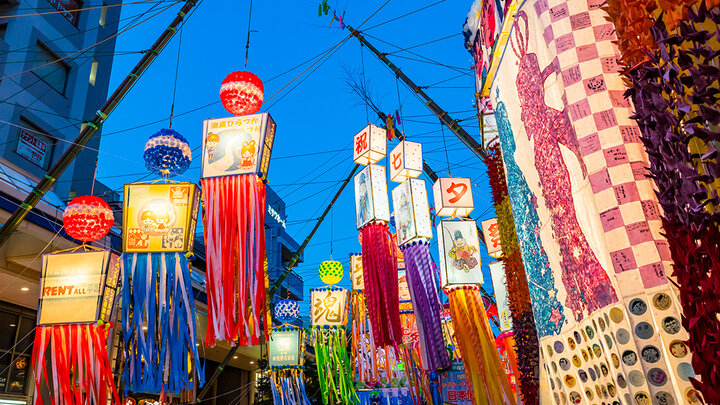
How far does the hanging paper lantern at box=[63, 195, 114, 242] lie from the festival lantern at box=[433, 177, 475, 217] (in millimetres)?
6421

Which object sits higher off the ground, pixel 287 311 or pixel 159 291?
pixel 287 311

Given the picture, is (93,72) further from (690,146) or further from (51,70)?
(690,146)

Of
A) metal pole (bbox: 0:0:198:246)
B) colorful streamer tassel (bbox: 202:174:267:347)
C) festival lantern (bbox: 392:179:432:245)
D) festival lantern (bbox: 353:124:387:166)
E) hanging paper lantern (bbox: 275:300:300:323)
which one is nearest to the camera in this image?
colorful streamer tassel (bbox: 202:174:267:347)

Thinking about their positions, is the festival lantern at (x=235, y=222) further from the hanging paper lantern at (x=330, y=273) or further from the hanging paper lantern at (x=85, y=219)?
the hanging paper lantern at (x=330, y=273)

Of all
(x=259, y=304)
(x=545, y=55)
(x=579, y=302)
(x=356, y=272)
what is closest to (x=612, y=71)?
(x=545, y=55)

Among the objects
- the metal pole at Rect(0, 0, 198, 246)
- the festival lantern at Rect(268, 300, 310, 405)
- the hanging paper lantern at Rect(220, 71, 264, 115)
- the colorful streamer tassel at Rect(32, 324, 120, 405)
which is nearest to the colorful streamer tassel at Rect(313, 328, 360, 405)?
the festival lantern at Rect(268, 300, 310, 405)

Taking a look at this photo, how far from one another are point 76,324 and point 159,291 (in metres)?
1.60

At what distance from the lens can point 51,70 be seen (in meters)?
15.0

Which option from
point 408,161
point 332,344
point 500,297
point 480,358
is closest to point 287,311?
point 332,344

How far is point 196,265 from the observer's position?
843 inches

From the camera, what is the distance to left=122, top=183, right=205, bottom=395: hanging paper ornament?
235 inches

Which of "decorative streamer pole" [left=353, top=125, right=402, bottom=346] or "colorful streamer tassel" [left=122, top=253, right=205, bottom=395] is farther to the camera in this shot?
"decorative streamer pole" [left=353, top=125, right=402, bottom=346]

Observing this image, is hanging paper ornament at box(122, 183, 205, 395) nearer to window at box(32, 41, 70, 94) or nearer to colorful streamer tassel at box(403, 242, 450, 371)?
colorful streamer tassel at box(403, 242, 450, 371)

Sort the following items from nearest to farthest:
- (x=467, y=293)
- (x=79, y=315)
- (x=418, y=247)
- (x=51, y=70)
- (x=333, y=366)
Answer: (x=79, y=315) → (x=418, y=247) → (x=467, y=293) → (x=333, y=366) → (x=51, y=70)
